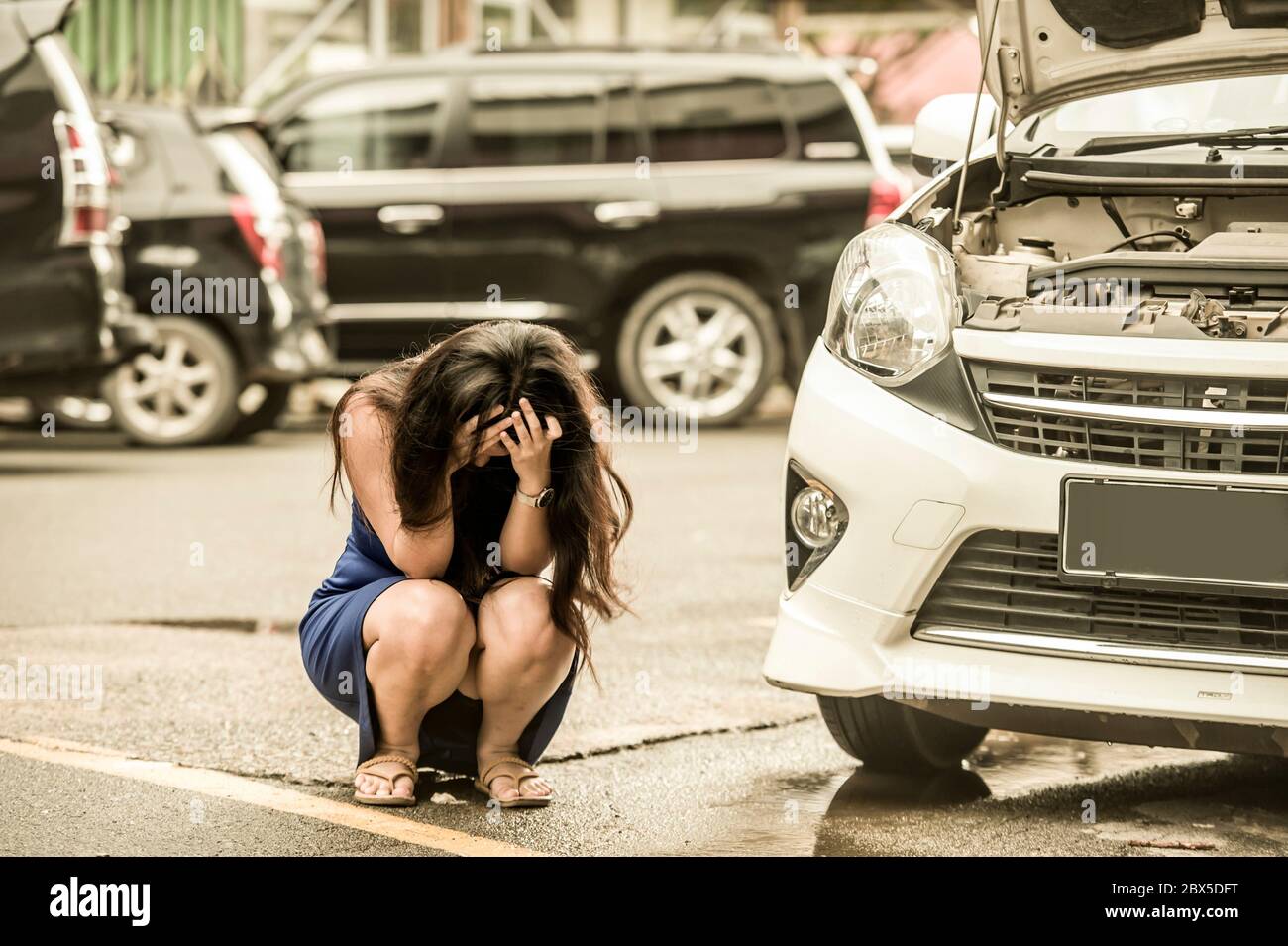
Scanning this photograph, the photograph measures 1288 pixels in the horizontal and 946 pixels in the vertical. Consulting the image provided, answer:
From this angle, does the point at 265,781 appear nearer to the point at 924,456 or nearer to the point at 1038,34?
the point at 924,456

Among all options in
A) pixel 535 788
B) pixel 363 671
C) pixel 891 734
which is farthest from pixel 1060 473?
pixel 363 671

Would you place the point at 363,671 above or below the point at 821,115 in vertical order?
below

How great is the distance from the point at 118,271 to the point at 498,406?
6080mm

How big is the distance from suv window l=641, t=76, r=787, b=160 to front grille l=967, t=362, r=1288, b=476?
27.1 ft

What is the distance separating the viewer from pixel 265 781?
172 inches

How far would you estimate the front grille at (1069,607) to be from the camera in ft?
12.2

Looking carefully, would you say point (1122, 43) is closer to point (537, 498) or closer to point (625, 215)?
point (537, 498)

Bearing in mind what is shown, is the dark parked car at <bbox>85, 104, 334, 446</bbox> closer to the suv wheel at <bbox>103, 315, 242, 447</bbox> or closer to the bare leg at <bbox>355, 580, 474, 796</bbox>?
the suv wheel at <bbox>103, 315, 242, 447</bbox>

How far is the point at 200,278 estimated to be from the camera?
1087cm

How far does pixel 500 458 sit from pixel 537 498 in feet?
0.66

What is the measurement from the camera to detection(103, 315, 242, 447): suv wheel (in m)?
10.9

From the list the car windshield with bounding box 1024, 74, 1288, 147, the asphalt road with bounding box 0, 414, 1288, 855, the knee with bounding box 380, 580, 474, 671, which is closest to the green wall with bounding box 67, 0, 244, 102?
the asphalt road with bounding box 0, 414, 1288, 855

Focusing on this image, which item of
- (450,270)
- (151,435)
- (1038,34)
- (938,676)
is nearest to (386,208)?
(450,270)
